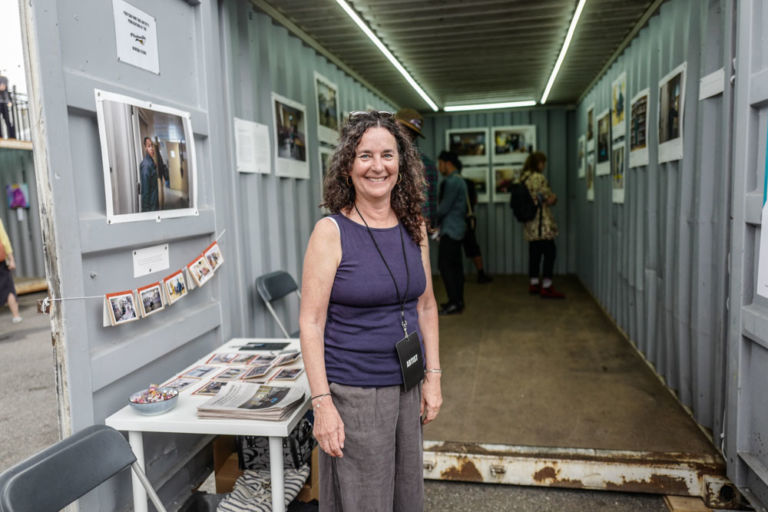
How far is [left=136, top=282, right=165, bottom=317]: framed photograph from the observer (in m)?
2.21

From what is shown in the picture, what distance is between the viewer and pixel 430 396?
82.0 inches

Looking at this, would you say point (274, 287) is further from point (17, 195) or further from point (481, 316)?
point (17, 195)

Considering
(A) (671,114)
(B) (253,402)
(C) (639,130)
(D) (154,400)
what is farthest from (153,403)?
(C) (639,130)

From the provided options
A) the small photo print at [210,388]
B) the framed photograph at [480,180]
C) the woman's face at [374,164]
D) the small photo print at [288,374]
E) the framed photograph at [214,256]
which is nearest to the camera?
the woman's face at [374,164]

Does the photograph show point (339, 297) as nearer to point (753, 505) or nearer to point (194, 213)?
point (194, 213)

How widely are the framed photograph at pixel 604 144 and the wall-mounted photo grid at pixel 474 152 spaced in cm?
284

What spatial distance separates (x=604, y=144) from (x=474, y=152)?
3.38 m

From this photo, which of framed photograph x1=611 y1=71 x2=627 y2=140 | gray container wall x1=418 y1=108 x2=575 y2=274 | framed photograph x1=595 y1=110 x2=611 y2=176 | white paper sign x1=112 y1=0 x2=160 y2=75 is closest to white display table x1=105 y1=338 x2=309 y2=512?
white paper sign x1=112 y1=0 x2=160 y2=75

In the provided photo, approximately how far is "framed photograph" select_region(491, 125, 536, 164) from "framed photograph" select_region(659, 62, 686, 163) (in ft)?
17.0

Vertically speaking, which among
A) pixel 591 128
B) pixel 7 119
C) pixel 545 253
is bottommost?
pixel 545 253

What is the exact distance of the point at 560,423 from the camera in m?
3.31

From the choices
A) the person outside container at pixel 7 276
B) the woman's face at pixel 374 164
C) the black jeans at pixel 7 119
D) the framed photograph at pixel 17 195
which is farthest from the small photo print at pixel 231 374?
the framed photograph at pixel 17 195

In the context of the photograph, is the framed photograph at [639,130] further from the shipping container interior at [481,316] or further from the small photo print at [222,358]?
the small photo print at [222,358]

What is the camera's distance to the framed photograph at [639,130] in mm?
4262
